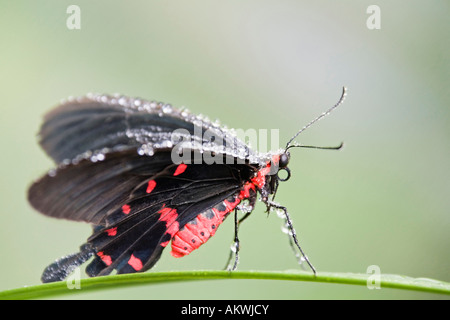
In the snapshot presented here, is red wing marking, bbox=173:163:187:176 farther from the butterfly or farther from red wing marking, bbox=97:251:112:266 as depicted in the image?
red wing marking, bbox=97:251:112:266

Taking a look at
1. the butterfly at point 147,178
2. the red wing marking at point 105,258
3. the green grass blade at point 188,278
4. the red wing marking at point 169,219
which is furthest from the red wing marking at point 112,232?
the green grass blade at point 188,278

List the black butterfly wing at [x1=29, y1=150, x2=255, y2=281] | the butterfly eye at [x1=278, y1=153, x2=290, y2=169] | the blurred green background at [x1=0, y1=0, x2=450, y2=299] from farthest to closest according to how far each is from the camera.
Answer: the blurred green background at [x1=0, y1=0, x2=450, y2=299]
the butterfly eye at [x1=278, y1=153, x2=290, y2=169]
the black butterfly wing at [x1=29, y1=150, x2=255, y2=281]

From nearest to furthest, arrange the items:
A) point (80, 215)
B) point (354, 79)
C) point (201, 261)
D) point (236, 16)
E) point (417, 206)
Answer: point (80, 215) → point (201, 261) → point (417, 206) → point (354, 79) → point (236, 16)

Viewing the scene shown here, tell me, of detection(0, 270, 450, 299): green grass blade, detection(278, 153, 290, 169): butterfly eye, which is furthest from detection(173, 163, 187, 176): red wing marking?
detection(0, 270, 450, 299): green grass blade

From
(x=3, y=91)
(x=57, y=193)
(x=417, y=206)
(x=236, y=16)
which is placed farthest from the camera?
(x=236, y=16)

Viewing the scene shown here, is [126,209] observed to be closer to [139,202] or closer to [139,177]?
[139,202]

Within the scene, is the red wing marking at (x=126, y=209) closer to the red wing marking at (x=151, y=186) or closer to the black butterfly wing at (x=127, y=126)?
the red wing marking at (x=151, y=186)

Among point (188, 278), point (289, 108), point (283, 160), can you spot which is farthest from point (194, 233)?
point (289, 108)
